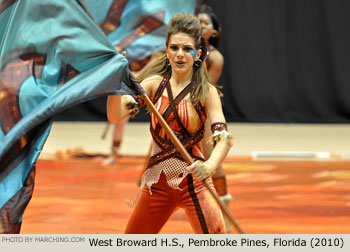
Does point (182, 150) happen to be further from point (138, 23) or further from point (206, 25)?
point (206, 25)

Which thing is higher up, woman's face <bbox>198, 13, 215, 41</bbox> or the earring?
the earring

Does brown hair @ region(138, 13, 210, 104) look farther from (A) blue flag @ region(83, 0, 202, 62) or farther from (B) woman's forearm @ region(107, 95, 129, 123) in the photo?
(A) blue flag @ region(83, 0, 202, 62)

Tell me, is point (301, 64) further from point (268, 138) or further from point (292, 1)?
point (268, 138)

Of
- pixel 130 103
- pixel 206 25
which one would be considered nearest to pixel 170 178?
pixel 130 103

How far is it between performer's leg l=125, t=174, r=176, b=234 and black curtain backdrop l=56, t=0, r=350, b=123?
7598 mm

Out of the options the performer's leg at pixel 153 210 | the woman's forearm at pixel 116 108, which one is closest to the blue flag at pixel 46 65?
the woman's forearm at pixel 116 108

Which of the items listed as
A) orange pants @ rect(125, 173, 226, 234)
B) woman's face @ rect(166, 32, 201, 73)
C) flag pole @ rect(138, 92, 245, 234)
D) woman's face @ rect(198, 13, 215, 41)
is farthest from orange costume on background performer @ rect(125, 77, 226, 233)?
woman's face @ rect(198, 13, 215, 41)

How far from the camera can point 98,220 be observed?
203 inches

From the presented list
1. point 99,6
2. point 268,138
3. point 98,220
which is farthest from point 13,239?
point 268,138

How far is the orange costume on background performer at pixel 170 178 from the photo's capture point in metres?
3.37

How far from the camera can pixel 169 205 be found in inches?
134

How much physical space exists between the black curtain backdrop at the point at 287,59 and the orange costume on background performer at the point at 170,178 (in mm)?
7492

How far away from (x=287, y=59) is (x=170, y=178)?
25.6 ft

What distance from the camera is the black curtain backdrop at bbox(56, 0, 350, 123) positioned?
10688 mm
